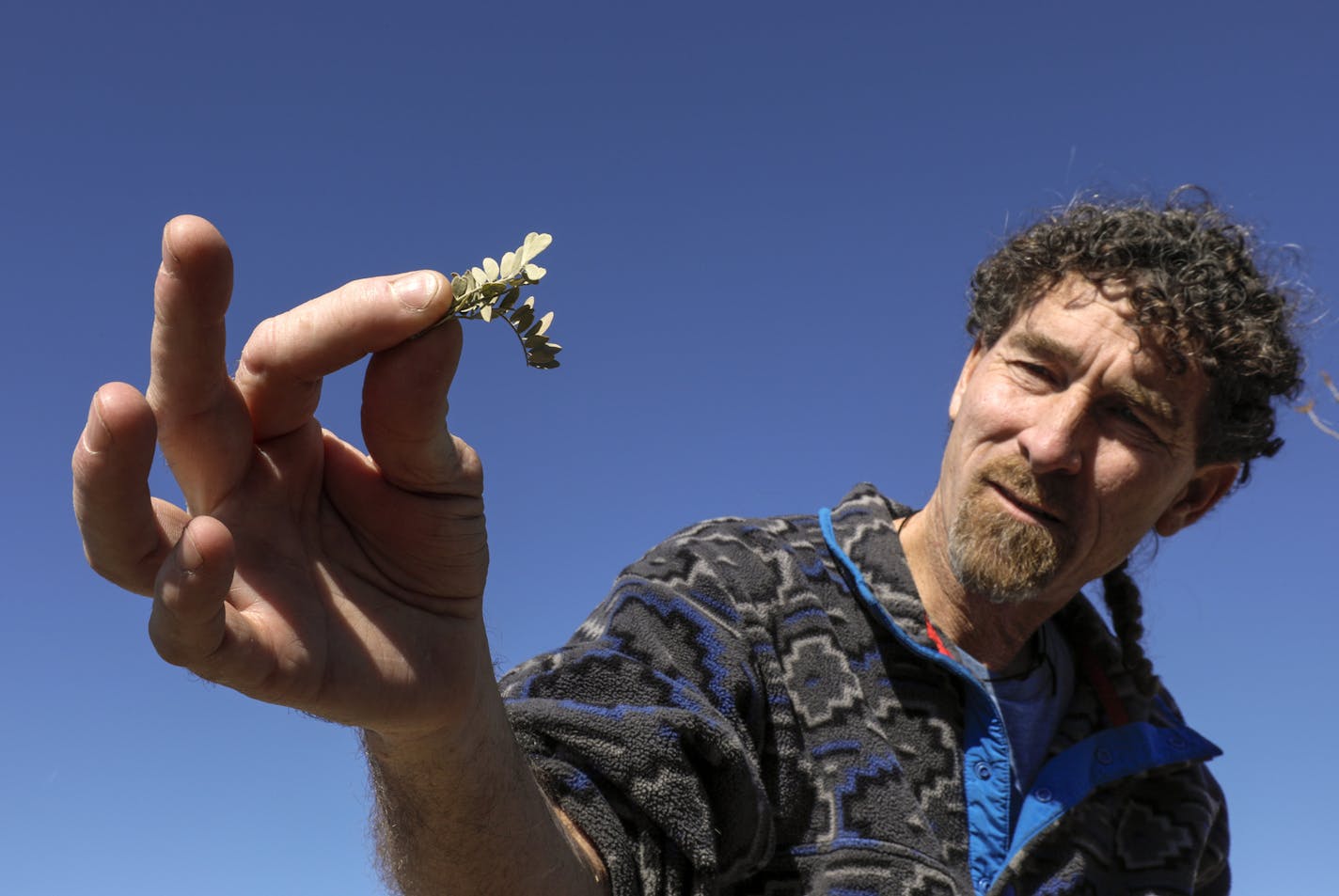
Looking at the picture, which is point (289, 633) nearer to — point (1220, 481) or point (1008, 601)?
point (1008, 601)

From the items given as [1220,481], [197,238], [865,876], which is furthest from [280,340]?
[1220,481]

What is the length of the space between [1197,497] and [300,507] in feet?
12.0

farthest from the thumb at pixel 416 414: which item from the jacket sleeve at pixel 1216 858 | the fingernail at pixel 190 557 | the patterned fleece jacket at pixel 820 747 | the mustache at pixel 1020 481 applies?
the jacket sleeve at pixel 1216 858

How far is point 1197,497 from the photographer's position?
452cm

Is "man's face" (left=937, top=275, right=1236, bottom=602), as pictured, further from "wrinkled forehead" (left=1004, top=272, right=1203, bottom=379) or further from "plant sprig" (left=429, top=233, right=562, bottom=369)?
"plant sprig" (left=429, top=233, right=562, bottom=369)

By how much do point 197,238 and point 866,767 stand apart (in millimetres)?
2249

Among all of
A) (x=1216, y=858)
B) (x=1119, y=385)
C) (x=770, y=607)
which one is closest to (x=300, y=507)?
(x=770, y=607)

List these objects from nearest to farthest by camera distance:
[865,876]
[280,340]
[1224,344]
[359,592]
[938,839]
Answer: [280,340] < [359,592] < [865,876] < [938,839] < [1224,344]

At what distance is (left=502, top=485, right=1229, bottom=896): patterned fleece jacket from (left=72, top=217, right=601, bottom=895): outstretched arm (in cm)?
53

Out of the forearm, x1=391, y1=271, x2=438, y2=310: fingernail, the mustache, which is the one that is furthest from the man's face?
x1=391, y1=271, x2=438, y2=310: fingernail

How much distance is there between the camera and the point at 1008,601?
3.64 metres

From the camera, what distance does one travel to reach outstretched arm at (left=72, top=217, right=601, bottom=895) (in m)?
1.57

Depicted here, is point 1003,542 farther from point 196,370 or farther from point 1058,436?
point 196,370

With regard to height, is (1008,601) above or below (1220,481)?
below
